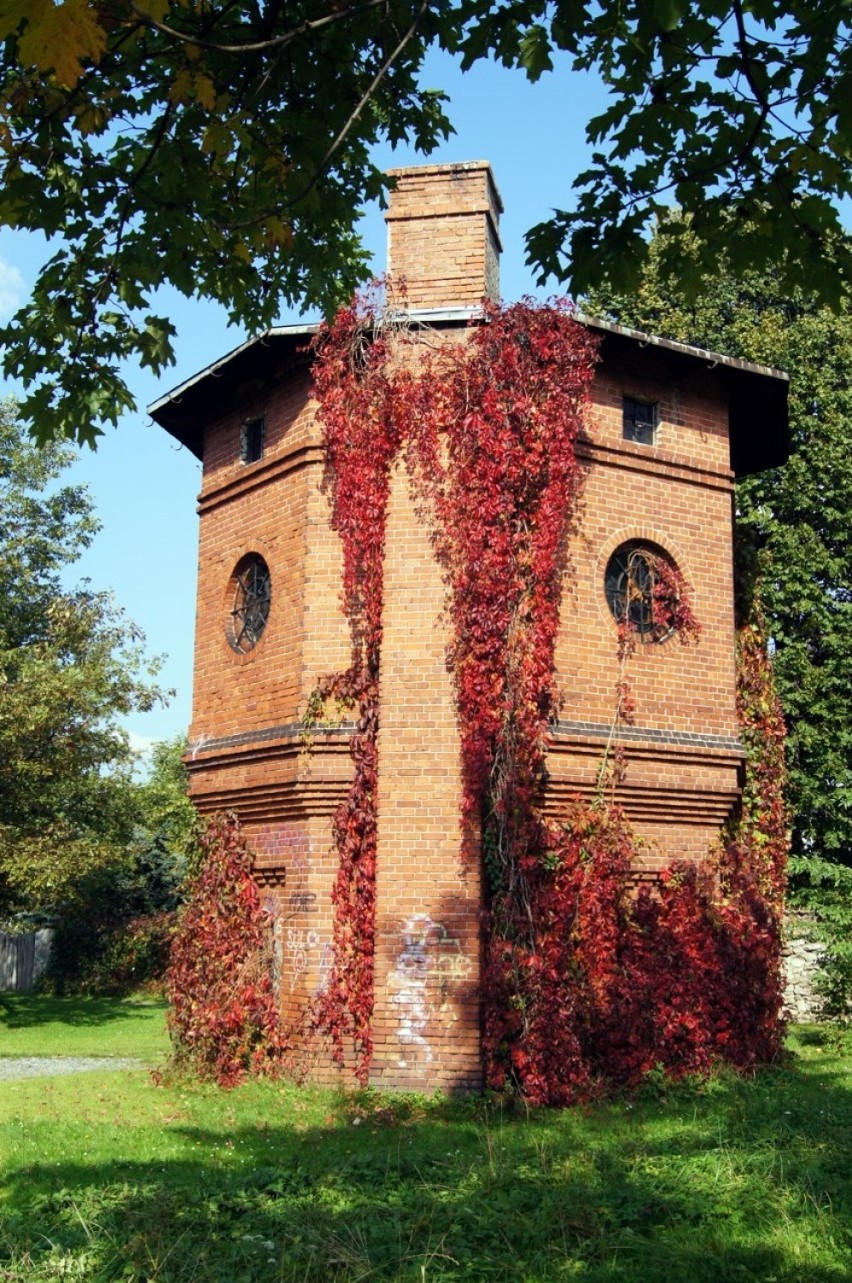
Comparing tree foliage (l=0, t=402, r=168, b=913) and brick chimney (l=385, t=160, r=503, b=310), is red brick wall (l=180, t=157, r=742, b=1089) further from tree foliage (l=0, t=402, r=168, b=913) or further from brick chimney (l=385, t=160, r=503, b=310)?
tree foliage (l=0, t=402, r=168, b=913)

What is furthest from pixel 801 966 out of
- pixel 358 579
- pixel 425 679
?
pixel 358 579

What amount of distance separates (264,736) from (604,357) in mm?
5310

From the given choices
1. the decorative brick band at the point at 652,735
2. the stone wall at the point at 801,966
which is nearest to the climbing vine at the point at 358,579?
the decorative brick band at the point at 652,735

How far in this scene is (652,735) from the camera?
39.7 ft

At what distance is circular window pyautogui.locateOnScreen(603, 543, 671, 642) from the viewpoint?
12406mm

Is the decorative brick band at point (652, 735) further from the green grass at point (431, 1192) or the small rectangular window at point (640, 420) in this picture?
the green grass at point (431, 1192)

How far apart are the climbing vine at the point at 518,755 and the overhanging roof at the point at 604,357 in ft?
1.43

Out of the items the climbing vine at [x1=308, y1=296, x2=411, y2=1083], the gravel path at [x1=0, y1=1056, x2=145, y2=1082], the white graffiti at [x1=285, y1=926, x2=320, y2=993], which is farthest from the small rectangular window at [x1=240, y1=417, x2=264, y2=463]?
the gravel path at [x1=0, y1=1056, x2=145, y2=1082]

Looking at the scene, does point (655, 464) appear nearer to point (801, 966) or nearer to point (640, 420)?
point (640, 420)

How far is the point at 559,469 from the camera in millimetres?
11484

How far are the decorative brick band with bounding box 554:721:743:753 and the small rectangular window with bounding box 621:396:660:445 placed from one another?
3.11 metres

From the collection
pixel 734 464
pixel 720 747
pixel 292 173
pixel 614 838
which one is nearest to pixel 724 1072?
pixel 614 838

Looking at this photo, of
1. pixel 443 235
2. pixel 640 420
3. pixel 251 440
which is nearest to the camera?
pixel 443 235

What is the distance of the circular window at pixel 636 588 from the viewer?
1241 cm
